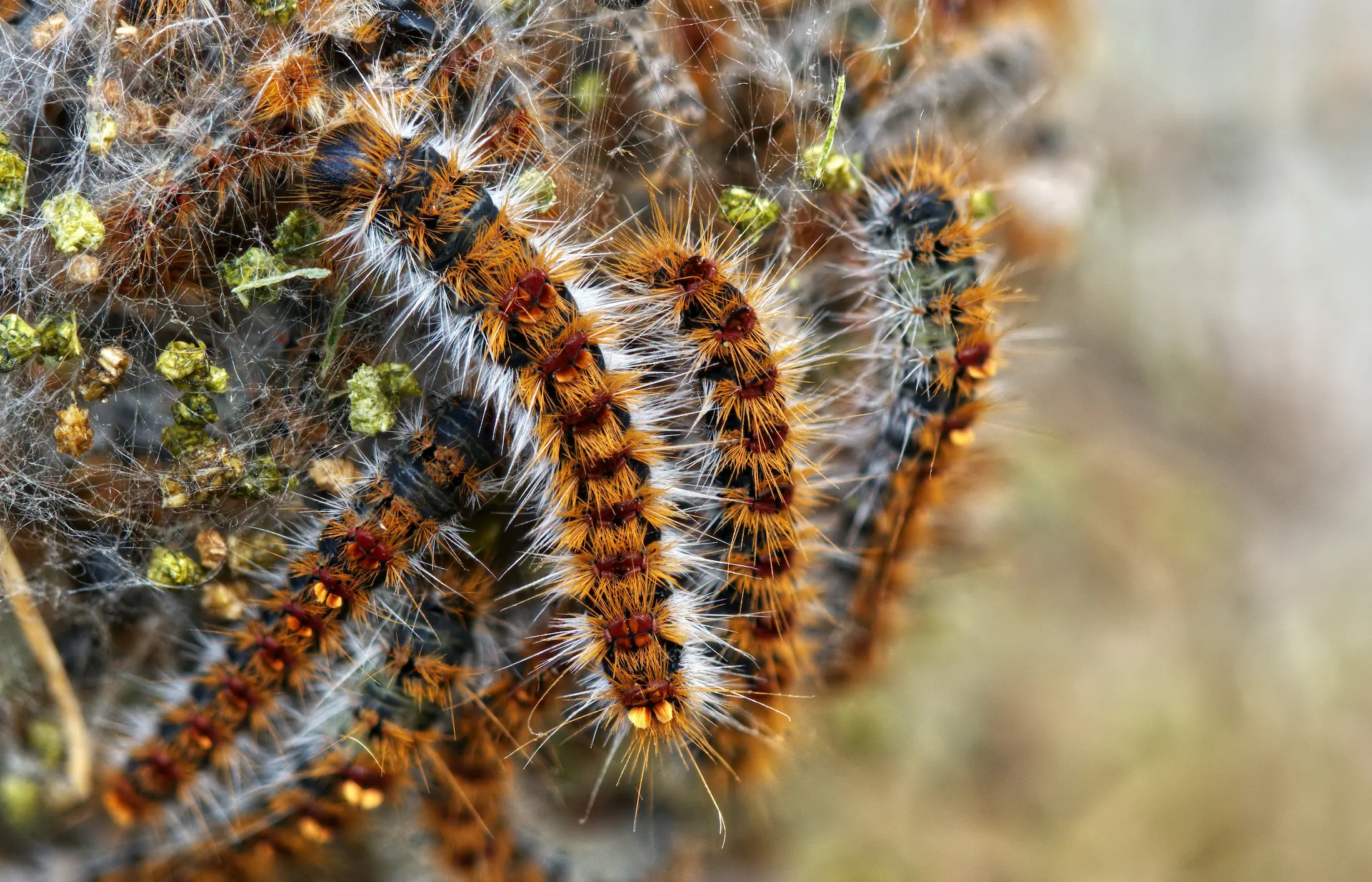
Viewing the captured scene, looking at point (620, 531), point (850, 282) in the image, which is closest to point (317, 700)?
point (620, 531)

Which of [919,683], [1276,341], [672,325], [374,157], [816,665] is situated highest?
[374,157]

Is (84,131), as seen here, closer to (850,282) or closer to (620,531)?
(620,531)

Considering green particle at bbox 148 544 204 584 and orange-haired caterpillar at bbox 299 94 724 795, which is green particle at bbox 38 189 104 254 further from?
green particle at bbox 148 544 204 584

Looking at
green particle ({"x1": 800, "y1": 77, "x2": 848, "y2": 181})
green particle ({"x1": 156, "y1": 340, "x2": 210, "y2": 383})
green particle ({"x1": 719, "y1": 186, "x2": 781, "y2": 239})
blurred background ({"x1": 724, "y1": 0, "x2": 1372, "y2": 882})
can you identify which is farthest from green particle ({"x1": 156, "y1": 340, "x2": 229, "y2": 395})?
blurred background ({"x1": 724, "y1": 0, "x2": 1372, "y2": 882})

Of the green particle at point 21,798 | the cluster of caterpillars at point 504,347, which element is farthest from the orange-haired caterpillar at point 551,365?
the green particle at point 21,798

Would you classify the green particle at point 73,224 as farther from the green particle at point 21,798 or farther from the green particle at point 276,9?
→ the green particle at point 21,798

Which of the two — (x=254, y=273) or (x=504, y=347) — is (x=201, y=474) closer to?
(x=254, y=273)
